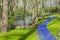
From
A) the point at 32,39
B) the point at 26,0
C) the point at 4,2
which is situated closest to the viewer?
the point at 32,39

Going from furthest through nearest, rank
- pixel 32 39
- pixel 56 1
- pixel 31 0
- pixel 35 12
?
pixel 56 1, pixel 31 0, pixel 35 12, pixel 32 39

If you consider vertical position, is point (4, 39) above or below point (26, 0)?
below

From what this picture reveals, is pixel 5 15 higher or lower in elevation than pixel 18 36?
higher

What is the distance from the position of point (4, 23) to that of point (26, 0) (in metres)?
13.2

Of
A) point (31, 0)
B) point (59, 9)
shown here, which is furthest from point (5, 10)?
point (59, 9)

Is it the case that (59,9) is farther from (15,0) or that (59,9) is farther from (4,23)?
(4,23)

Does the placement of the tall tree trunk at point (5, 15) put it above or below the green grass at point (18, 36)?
above

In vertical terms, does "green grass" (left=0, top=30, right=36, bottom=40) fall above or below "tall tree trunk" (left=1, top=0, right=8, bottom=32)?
below

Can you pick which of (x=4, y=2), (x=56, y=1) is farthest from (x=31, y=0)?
(x=56, y=1)

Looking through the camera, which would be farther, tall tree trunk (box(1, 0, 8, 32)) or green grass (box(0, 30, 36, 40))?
tall tree trunk (box(1, 0, 8, 32))

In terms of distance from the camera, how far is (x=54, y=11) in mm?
55562

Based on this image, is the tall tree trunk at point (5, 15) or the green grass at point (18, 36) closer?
the green grass at point (18, 36)

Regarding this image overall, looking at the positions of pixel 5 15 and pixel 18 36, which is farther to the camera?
pixel 5 15

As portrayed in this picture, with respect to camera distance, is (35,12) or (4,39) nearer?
(4,39)
